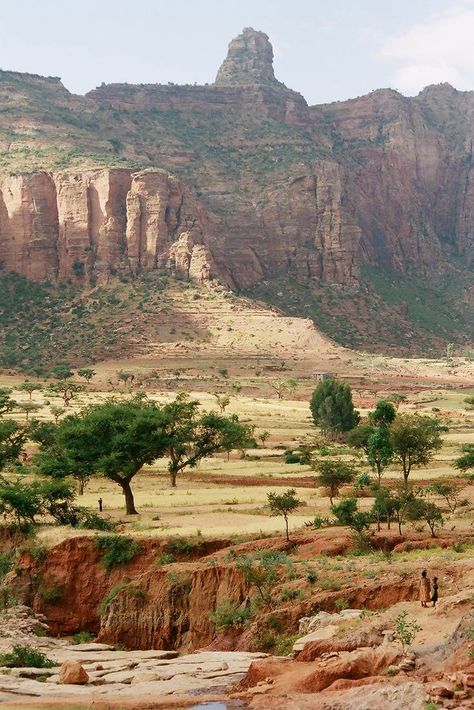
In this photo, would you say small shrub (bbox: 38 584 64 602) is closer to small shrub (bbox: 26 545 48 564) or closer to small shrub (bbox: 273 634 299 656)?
small shrub (bbox: 26 545 48 564)

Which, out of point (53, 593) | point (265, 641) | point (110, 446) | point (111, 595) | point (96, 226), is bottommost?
point (53, 593)

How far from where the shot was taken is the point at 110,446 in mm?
44438

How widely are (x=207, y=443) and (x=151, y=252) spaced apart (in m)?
86.1

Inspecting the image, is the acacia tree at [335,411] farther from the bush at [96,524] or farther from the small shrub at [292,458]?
the bush at [96,524]

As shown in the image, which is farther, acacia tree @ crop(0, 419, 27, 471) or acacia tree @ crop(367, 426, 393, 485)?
acacia tree @ crop(0, 419, 27, 471)

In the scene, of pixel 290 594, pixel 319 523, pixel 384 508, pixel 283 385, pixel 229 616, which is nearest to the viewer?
pixel 290 594

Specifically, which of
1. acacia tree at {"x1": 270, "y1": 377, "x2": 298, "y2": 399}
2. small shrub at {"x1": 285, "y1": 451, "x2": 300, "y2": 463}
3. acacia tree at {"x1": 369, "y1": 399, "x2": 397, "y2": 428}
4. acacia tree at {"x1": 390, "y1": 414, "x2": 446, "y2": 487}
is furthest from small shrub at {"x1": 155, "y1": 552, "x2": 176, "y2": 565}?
acacia tree at {"x1": 270, "y1": 377, "x2": 298, "y2": 399}

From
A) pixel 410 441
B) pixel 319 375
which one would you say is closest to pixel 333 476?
pixel 410 441

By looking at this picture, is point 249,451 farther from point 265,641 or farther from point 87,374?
point 87,374

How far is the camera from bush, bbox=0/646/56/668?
27.3m

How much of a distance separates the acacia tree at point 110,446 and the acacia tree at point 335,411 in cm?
3244

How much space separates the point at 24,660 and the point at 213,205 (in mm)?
141997

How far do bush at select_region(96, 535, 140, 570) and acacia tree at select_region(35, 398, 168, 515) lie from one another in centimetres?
742

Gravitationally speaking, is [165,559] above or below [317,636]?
below
